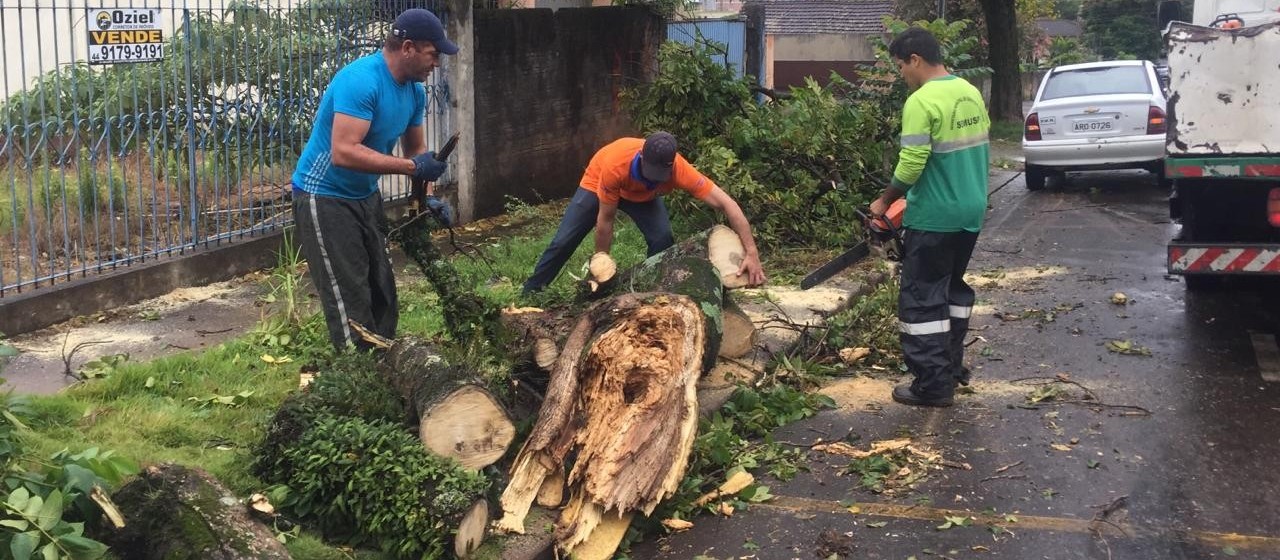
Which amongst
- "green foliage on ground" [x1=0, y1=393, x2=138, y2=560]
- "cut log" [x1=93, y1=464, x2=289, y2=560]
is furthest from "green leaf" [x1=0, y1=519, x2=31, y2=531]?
"cut log" [x1=93, y1=464, x2=289, y2=560]

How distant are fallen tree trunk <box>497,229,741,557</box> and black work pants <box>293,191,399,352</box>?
931 millimetres

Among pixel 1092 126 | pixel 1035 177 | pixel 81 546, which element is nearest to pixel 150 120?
pixel 81 546

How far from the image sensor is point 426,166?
5.13m

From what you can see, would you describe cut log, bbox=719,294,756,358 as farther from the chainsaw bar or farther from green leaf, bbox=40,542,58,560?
green leaf, bbox=40,542,58,560

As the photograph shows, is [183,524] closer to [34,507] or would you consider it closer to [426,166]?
[34,507]

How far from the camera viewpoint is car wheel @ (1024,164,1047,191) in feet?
48.7

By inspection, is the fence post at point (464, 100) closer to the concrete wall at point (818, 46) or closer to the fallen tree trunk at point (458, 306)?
the fallen tree trunk at point (458, 306)

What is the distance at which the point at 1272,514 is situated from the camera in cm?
469

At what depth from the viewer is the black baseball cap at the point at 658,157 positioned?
6441mm

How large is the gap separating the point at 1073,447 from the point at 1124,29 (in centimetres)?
5211

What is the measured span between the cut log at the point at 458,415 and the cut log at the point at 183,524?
0.70 metres

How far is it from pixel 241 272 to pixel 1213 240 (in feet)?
20.4

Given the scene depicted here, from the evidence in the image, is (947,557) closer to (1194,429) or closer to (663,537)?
(663,537)

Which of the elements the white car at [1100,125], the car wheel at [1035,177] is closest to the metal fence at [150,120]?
the white car at [1100,125]
